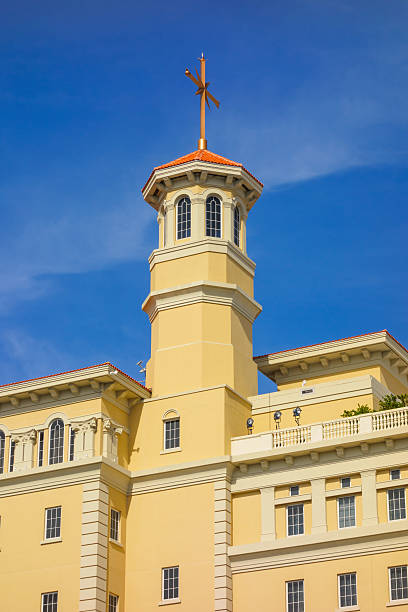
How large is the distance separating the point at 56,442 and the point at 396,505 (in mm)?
16049

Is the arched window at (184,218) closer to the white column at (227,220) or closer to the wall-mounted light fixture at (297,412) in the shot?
the white column at (227,220)

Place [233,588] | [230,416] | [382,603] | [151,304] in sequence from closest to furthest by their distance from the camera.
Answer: [382,603] → [233,588] → [230,416] → [151,304]

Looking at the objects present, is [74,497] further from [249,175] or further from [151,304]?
[249,175]

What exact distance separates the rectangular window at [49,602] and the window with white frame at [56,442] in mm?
6064

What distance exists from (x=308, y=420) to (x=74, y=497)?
11308mm

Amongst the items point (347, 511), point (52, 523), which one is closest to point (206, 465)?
point (347, 511)

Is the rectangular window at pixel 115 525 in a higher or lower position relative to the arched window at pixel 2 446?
lower

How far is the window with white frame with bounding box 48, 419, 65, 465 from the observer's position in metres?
56.0

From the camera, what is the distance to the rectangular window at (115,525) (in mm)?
54781

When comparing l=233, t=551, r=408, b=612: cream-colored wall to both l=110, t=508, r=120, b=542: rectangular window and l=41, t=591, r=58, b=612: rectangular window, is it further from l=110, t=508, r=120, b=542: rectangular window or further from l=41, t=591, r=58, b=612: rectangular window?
l=41, t=591, r=58, b=612: rectangular window

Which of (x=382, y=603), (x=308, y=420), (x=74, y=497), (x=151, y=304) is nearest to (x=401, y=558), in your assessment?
(x=382, y=603)

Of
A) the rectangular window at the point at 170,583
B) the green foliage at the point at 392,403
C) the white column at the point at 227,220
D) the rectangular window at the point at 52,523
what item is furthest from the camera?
the white column at the point at 227,220

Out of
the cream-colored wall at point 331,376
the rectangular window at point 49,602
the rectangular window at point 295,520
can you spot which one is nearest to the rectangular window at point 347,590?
the rectangular window at point 295,520

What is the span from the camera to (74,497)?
54.4 meters
